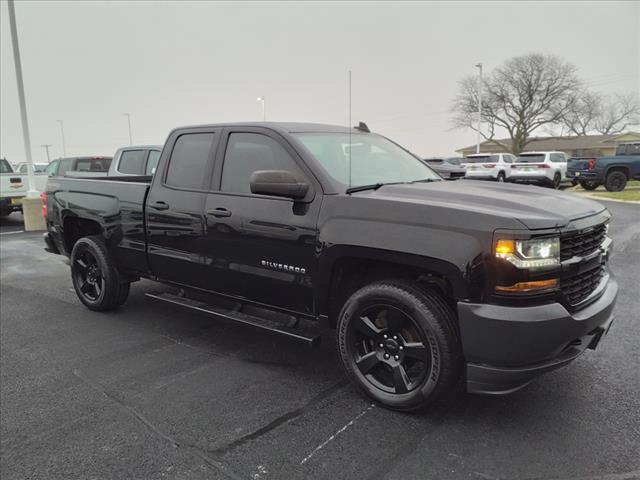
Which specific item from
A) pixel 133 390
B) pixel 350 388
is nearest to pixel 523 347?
pixel 350 388

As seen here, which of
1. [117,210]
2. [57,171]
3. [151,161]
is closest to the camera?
[117,210]

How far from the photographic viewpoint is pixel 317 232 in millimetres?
3342

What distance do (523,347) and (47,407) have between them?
3090 mm

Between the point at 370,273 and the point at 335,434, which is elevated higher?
the point at 370,273

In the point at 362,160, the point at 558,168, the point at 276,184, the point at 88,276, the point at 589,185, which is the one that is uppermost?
the point at 362,160

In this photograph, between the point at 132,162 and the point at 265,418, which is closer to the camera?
the point at 265,418

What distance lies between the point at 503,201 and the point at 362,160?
1.28 meters

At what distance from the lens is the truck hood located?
2791 millimetres

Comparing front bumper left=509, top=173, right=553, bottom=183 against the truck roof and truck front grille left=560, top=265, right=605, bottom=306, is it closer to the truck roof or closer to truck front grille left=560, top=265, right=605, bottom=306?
the truck roof

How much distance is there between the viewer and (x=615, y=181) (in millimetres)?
19703

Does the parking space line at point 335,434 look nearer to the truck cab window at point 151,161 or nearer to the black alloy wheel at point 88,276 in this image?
the black alloy wheel at point 88,276

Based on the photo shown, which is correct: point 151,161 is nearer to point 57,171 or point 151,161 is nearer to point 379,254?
point 379,254

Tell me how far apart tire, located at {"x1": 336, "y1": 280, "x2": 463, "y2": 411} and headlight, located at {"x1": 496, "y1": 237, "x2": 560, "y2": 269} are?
515 mm

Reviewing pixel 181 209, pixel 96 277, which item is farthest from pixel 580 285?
pixel 96 277
